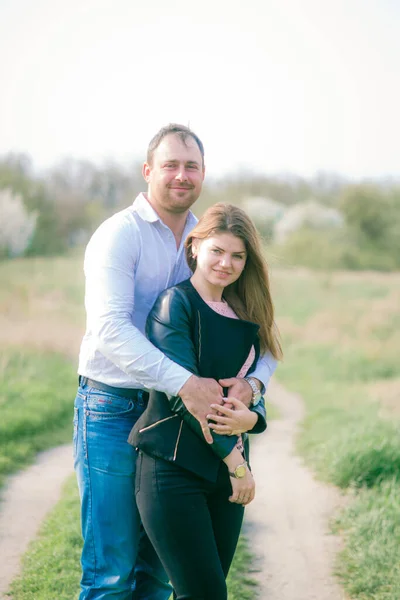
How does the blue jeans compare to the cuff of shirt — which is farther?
the blue jeans

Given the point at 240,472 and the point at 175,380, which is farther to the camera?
the point at 240,472

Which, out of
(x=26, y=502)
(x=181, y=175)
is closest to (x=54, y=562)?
(x=26, y=502)

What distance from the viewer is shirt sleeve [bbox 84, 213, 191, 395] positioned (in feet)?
7.85

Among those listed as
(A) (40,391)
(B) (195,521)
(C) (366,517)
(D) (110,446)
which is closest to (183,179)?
(D) (110,446)

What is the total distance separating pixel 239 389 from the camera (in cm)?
257

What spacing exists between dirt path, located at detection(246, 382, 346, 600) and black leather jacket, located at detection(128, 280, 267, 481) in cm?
197

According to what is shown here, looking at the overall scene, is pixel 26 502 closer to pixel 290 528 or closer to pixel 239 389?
pixel 290 528

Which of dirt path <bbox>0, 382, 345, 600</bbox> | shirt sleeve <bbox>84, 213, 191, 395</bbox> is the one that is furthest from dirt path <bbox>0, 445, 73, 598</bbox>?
shirt sleeve <bbox>84, 213, 191, 395</bbox>

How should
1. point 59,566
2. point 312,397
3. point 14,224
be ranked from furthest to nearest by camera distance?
point 14,224 → point 312,397 → point 59,566

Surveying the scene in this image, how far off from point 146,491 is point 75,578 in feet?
5.96

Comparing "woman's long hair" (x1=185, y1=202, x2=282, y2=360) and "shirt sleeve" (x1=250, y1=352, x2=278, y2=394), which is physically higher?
"woman's long hair" (x1=185, y1=202, x2=282, y2=360)

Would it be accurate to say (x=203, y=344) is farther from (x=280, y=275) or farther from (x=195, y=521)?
(x=280, y=275)

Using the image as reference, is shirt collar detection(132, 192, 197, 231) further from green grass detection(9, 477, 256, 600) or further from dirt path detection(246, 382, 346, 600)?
dirt path detection(246, 382, 346, 600)

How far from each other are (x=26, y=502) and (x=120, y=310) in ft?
10.9
